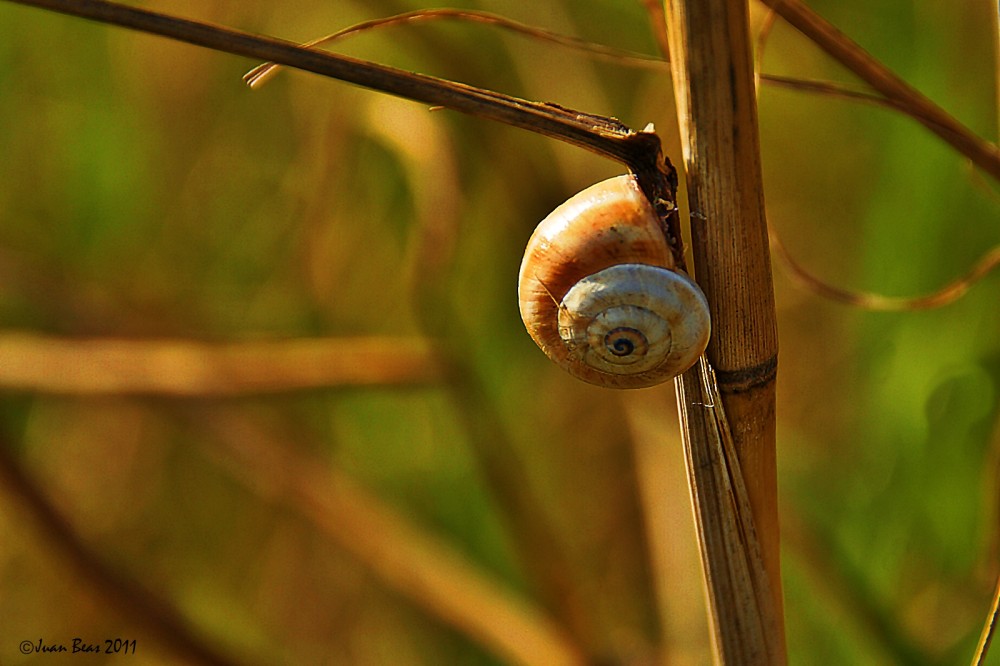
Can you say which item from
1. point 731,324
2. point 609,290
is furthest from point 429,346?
point 731,324

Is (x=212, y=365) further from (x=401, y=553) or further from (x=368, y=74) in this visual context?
(x=368, y=74)

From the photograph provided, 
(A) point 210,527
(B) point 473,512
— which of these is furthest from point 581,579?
(A) point 210,527

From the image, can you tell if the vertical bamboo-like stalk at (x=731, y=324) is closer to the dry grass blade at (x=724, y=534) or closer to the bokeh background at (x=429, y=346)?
the dry grass blade at (x=724, y=534)

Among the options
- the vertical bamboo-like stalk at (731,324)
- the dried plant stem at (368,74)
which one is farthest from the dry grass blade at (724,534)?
the dried plant stem at (368,74)

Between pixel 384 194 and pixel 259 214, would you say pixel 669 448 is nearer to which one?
pixel 384 194

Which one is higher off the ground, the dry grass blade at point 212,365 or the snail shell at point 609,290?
the dry grass blade at point 212,365

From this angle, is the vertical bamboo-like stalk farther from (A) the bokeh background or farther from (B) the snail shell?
(A) the bokeh background
